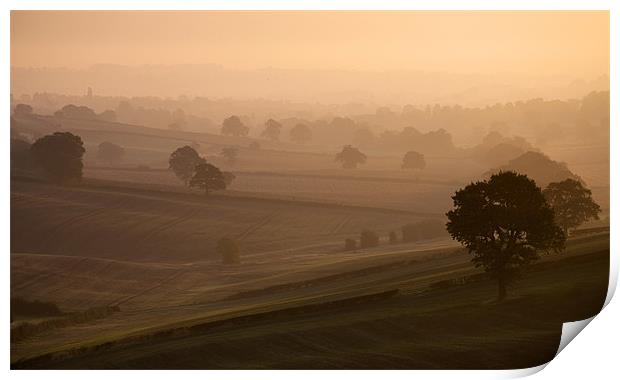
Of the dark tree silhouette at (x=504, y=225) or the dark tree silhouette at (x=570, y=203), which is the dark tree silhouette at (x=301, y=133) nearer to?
the dark tree silhouette at (x=504, y=225)

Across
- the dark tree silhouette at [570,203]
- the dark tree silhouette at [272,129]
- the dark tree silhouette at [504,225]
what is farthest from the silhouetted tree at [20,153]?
the dark tree silhouette at [570,203]

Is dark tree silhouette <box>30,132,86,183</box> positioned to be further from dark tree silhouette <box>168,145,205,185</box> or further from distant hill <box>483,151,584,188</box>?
distant hill <box>483,151,584,188</box>

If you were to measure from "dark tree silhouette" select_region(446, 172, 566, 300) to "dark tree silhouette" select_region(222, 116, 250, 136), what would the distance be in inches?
107

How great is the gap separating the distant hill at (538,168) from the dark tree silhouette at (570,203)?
3.4 inches

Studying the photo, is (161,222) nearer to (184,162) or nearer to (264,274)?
(184,162)

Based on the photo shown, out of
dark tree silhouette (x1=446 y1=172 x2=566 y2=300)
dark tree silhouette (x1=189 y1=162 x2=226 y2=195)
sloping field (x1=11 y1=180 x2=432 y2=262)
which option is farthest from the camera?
dark tree silhouette (x1=189 y1=162 x2=226 y2=195)

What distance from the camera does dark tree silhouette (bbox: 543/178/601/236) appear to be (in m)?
12.5

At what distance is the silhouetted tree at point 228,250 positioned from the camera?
12617 millimetres

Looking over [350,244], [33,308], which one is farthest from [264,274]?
[33,308]

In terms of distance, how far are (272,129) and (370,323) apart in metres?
2.70

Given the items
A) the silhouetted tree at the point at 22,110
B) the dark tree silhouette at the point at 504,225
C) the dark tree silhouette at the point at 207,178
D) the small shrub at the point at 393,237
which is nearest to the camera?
the silhouetted tree at the point at 22,110

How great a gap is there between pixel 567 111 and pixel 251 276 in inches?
171

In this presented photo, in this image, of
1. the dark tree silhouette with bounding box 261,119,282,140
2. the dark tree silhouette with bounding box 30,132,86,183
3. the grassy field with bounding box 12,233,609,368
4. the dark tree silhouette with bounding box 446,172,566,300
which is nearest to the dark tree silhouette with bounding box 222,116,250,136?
the dark tree silhouette with bounding box 261,119,282,140
